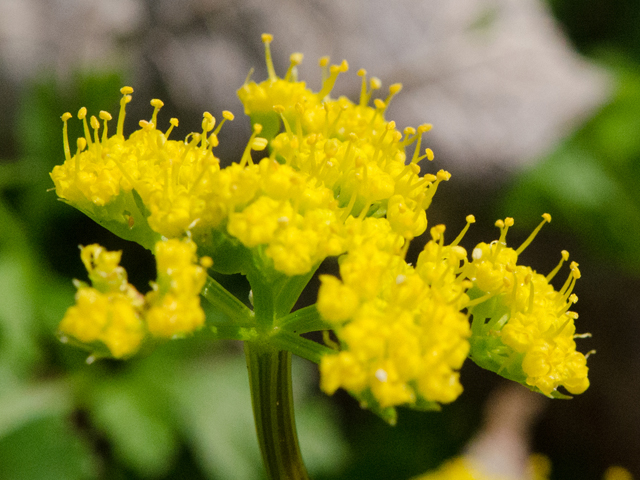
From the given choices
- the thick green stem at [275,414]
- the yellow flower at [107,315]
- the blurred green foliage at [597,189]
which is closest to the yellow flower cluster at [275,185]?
the yellow flower at [107,315]

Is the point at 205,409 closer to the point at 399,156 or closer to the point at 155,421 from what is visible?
the point at 155,421

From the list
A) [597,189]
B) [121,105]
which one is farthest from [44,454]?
[597,189]

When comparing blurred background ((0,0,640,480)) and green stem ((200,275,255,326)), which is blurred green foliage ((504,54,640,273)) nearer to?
blurred background ((0,0,640,480))

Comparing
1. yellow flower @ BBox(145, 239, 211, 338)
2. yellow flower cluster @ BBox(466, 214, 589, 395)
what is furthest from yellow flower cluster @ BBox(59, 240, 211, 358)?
yellow flower cluster @ BBox(466, 214, 589, 395)

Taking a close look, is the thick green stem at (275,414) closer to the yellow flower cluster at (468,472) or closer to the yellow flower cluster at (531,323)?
the yellow flower cluster at (531,323)

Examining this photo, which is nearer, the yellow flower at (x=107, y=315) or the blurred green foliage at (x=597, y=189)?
the yellow flower at (x=107, y=315)

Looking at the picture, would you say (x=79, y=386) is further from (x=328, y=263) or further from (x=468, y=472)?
(x=468, y=472)

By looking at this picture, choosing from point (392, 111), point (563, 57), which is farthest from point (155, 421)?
point (563, 57)
